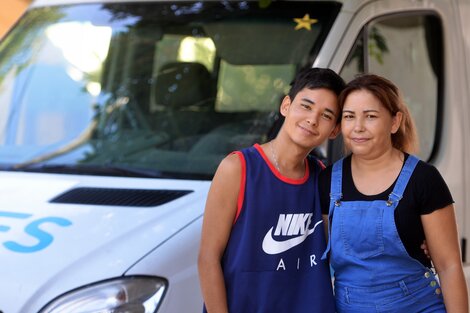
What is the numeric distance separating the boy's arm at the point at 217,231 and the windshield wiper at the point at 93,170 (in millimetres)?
977

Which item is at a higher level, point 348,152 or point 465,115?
point 348,152

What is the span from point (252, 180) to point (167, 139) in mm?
1390

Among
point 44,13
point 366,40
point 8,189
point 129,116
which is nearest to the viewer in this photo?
point 8,189

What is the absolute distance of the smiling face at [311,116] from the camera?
2469 mm

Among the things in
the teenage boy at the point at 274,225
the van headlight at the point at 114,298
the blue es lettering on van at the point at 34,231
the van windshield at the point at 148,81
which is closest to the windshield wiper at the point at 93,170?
the van windshield at the point at 148,81

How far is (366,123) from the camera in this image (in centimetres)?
246

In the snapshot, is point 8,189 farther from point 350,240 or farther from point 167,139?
point 350,240

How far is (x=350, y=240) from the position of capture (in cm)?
243

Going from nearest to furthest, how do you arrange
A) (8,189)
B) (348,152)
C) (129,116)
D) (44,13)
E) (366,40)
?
(348,152), (8,189), (366,40), (129,116), (44,13)

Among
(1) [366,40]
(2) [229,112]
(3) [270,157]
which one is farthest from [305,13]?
(3) [270,157]

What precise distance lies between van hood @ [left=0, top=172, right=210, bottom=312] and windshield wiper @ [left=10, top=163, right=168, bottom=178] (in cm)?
15

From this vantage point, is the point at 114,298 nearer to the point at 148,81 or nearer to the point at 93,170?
the point at 93,170

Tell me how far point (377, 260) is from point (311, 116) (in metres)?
0.50

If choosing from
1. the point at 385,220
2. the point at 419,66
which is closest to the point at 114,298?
the point at 385,220
